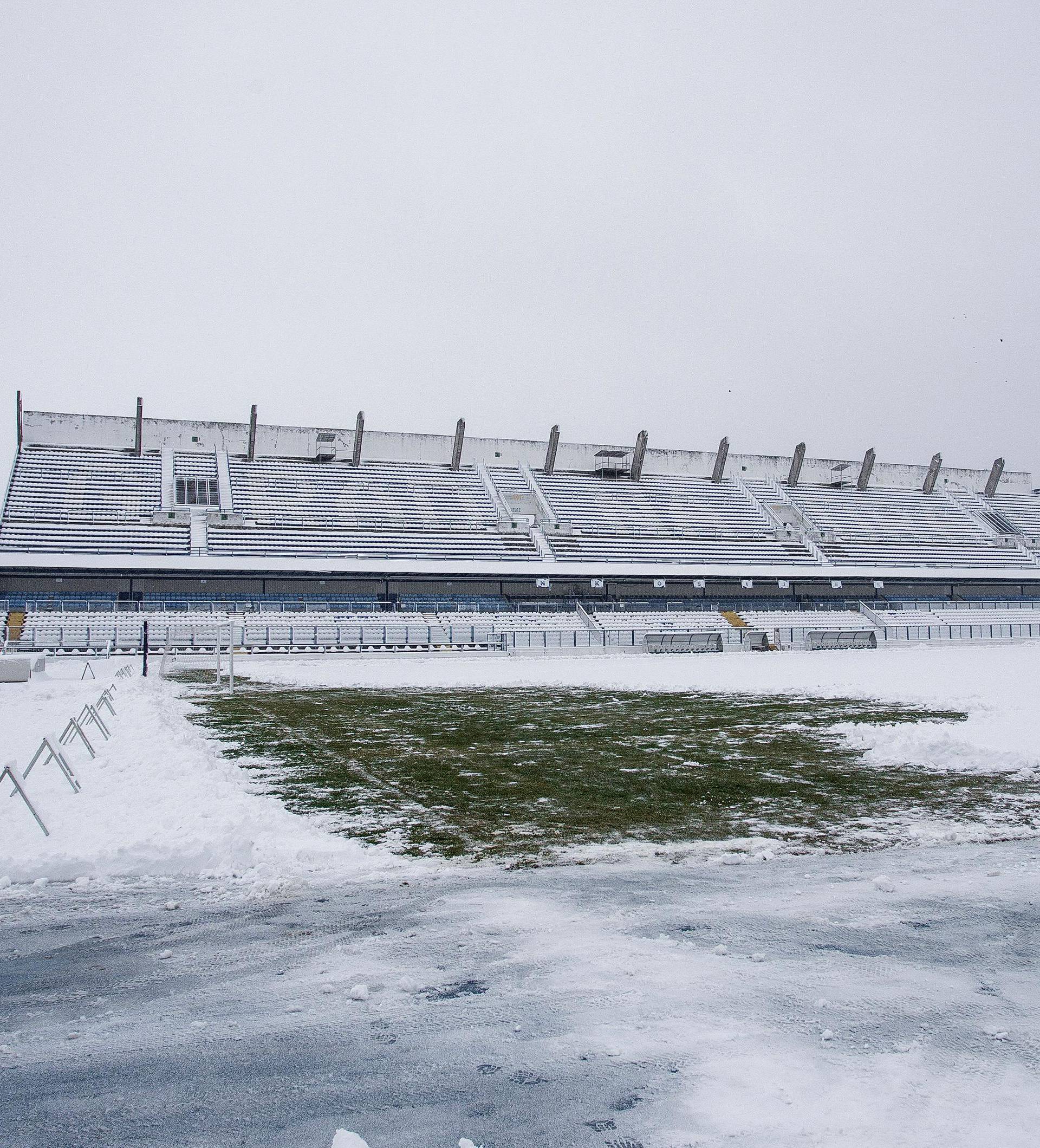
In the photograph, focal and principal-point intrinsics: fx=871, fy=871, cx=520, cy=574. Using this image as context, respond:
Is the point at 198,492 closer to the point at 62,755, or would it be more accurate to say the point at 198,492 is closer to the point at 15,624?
the point at 15,624

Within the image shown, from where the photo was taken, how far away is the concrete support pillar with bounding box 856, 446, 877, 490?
60.3 meters

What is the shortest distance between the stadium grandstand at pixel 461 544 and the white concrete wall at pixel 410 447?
0.46ft

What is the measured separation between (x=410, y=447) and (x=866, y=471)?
3161 centimetres

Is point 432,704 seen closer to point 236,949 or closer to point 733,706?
point 733,706

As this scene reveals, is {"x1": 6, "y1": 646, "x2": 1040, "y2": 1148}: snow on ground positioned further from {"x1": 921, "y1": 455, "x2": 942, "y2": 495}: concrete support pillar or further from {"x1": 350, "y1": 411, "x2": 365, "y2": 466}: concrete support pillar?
{"x1": 921, "y1": 455, "x2": 942, "y2": 495}: concrete support pillar

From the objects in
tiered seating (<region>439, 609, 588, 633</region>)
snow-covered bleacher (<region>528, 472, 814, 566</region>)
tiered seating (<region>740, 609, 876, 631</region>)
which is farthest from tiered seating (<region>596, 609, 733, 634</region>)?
snow-covered bleacher (<region>528, 472, 814, 566</region>)

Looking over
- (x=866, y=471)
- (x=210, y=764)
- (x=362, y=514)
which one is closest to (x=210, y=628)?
(x=362, y=514)

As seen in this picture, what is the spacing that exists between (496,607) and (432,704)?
23.7 meters

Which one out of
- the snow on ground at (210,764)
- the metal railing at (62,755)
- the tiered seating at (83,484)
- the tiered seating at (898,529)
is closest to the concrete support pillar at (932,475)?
the tiered seating at (898,529)

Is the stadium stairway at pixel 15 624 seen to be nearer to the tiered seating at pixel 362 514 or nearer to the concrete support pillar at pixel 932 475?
the tiered seating at pixel 362 514

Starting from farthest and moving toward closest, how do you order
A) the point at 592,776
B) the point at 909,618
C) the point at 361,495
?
the point at 361,495 < the point at 909,618 < the point at 592,776

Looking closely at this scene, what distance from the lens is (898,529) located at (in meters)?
55.2

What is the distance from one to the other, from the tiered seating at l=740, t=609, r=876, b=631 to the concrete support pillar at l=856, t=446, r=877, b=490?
19613mm

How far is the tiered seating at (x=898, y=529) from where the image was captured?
51281 millimetres
